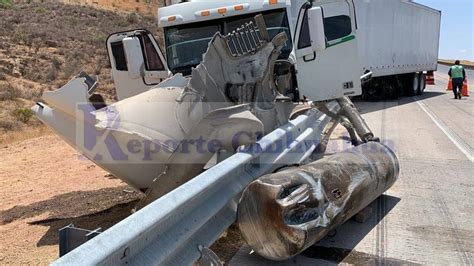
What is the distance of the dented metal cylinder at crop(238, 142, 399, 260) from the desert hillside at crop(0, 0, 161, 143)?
37.4 feet

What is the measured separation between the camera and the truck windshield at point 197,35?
23.3 ft

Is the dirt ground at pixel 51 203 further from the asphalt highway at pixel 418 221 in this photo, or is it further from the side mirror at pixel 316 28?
the side mirror at pixel 316 28

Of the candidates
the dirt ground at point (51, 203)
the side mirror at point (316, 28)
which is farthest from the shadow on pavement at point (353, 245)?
the side mirror at point (316, 28)

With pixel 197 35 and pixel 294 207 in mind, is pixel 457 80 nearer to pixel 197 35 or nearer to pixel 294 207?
pixel 197 35

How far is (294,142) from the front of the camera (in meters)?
5.25

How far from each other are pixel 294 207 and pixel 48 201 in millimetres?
3956

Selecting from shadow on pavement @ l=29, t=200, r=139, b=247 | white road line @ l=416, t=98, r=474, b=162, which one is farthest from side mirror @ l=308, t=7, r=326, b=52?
white road line @ l=416, t=98, r=474, b=162

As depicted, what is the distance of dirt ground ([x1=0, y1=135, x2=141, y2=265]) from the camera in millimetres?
4742

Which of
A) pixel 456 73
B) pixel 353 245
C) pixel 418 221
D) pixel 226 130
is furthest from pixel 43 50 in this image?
pixel 353 245

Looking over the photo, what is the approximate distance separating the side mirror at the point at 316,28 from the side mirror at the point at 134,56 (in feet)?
8.69

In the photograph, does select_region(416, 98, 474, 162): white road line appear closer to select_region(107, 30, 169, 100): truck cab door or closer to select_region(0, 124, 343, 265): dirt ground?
select_region(0, 124, 343, 265): dirt ground

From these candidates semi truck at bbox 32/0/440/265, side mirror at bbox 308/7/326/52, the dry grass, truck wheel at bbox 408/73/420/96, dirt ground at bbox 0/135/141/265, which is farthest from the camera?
truck wheel at bbox 408/73/420/96

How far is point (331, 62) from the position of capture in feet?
24.1

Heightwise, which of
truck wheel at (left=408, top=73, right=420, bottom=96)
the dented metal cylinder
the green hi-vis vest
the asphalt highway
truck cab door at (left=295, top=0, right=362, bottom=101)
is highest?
truck cab door at (left=295, top=0, right=362, bottom=101)
